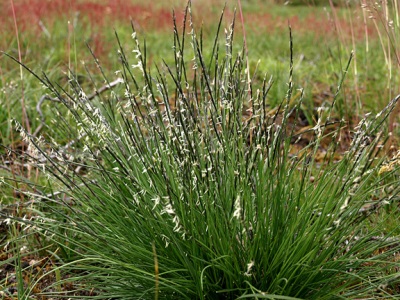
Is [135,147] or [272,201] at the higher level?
[135,147]

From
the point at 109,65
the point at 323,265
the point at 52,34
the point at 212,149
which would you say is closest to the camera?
the point at 323,265

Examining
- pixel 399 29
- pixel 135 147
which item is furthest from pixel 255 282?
pixel 399 29

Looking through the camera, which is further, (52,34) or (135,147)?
(52,34)

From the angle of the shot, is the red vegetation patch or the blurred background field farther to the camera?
the red vegetation patch

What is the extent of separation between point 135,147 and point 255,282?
2.23 feet

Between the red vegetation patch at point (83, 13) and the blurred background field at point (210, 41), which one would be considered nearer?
the blurred background field at point (210, 41)

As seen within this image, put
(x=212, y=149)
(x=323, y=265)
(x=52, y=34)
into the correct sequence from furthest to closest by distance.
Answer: (x=52, y=34) < (x=212, y=149) < (x=323, y=265)

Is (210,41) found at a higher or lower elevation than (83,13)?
lower

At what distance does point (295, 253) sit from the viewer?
1.94 meters

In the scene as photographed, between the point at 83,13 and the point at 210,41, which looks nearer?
the point at 210,41

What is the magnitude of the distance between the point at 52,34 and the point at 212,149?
545 centimetres

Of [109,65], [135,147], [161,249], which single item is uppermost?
[135,147]

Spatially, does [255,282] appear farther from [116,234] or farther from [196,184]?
[116,234]

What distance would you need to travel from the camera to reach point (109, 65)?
632 centimetres
